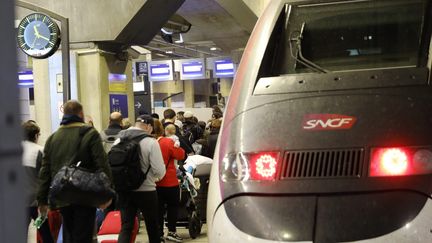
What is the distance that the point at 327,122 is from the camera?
3.21 m

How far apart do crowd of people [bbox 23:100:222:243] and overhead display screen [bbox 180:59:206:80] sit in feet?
54.9

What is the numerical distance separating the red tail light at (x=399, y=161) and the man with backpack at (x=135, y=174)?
3.05 m

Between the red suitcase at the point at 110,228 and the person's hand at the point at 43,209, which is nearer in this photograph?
the person's hand at the point at 43,209

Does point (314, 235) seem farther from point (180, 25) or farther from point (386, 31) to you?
point (180, 25)

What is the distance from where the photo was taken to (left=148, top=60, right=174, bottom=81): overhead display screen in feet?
82.5

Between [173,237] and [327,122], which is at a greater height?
[327,122]

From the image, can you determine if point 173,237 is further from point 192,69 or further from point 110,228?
point 192,69

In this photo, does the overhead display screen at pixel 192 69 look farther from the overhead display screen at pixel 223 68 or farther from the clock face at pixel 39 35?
the clock face at pixel 39 35

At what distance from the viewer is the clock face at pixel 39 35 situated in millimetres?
8922

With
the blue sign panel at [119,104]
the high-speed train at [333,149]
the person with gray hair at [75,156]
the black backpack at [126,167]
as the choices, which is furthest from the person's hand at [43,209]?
the blue sign panel at [119,104]

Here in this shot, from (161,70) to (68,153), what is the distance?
68.2ft

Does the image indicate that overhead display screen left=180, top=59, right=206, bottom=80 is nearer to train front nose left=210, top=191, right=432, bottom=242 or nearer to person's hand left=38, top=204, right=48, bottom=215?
person's hand left=38, top=204, right=48, bottom=215

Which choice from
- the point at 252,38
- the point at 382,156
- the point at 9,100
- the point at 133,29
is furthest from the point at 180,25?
the point at 9,100

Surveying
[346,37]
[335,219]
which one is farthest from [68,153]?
[335,219]
